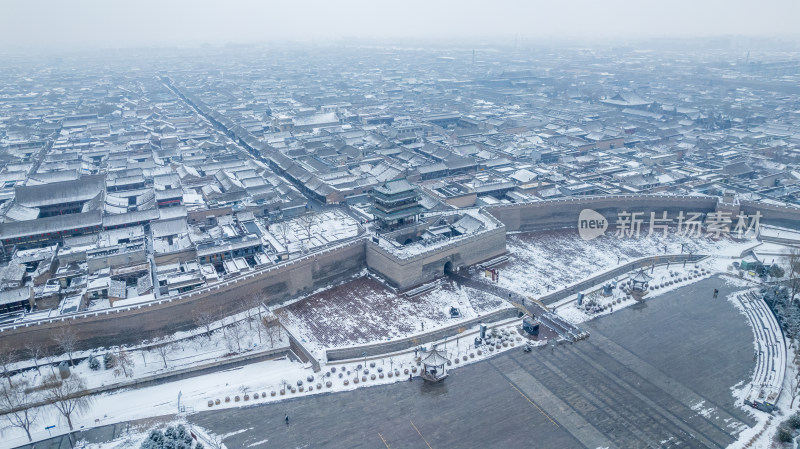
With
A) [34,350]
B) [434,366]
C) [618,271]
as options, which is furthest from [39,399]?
[618,271]

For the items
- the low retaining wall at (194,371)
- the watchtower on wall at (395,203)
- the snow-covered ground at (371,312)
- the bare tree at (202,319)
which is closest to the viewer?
the low retaining wall at (194,371)

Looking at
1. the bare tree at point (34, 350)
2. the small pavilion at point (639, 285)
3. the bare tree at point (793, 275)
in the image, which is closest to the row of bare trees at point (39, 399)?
the bare tree at point (34, 350)

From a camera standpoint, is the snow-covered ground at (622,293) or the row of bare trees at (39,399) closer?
the row of bare trees at (39,399)

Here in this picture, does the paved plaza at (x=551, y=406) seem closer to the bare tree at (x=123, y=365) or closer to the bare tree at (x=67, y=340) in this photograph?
the bare tree at (x=123, y=365)

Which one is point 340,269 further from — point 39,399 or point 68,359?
point 39,399

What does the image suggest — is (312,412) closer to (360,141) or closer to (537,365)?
(537,365)
